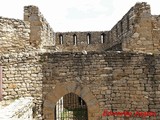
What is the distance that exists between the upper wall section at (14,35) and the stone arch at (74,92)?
3768 millimetres

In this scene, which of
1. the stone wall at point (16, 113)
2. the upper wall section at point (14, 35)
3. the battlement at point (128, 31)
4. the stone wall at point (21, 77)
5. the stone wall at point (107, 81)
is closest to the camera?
the stone wall at point (16, 113)

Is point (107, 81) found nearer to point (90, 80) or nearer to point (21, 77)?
point (90, 80)

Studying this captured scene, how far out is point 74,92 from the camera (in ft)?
27.0

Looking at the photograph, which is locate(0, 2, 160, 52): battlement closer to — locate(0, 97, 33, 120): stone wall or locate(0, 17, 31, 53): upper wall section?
locate(0, 17, 31, 53): upper wall section

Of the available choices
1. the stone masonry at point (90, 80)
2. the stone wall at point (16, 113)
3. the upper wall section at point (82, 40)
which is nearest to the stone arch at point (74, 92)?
A: the stone masonry at point (90, 80)

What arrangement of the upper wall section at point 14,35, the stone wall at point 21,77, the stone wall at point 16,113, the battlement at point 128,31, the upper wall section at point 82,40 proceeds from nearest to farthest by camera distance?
1. the stone wall at point 16,113
2. the stone wall at point 21,77
3. the upper wall section at point 14,35
4. the battlement at point 128,31
5. the upper wall section at point 82,40

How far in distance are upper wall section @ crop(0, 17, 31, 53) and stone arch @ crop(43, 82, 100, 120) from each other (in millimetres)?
3768

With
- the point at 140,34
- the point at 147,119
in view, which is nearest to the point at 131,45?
the point at 140,34

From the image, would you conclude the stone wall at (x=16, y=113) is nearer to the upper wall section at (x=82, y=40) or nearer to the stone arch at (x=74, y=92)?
the stone arch at (x=74, y=92)

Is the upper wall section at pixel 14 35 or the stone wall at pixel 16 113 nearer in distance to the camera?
the stone wall at pixel 16 113

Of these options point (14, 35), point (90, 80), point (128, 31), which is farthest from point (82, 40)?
point (90, 80)

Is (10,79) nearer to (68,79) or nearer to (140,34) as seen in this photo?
(68,79)

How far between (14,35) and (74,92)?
4.38 meters

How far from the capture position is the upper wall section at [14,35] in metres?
11.0
